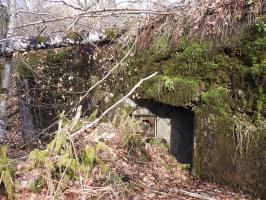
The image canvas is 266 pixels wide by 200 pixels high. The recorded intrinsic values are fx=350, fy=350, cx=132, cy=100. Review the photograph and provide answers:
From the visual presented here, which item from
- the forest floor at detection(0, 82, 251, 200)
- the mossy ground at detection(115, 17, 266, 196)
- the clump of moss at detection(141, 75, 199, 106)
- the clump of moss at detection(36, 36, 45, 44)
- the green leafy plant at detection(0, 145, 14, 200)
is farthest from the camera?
the clump of moss at detection(36, 36, 45, 44)

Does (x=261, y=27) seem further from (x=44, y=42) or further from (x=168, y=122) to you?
(x=44, y=42)

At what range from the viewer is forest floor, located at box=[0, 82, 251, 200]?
13.2ft

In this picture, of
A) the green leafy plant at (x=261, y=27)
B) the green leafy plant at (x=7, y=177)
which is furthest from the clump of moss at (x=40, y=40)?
the green leafy plant at (x=261, y=27)

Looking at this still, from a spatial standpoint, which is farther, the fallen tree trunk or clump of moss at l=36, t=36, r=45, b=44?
clump of moss at l=36, t=36, r=45, b=44

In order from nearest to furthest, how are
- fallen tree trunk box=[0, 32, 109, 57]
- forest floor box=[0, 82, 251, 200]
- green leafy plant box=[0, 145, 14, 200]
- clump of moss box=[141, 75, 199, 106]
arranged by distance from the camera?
green leafy plant box=[0, 145, 14, 200] → forest floor box=[0, 82, 251, 200] → clump of moss box=[141, 75, 199, 106] → fallen tree trunk box=[0, 32, 109, 57]

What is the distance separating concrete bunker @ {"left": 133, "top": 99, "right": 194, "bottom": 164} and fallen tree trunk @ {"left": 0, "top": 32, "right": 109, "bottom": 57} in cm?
153

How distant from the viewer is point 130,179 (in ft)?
15.7

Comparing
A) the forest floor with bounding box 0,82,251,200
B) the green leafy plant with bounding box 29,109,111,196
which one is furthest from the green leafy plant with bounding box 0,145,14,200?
the green leafy plant with bounding box 29,109,111,196

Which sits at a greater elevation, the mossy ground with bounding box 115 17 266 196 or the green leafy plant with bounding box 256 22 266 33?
the green leafy plant with bounding box 256 22 266 33

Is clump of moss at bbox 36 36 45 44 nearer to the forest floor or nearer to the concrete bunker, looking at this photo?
the forest floor

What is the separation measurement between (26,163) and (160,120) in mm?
2712

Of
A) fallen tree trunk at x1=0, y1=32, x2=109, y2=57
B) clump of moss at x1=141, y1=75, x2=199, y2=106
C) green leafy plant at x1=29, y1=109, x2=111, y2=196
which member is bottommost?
green leafy plant at x1=29, y1=109, x2=111, y2=196

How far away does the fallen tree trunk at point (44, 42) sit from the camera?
19.5ft

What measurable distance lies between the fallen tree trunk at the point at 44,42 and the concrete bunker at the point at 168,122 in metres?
1.53
